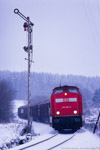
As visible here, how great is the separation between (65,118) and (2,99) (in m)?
31.6

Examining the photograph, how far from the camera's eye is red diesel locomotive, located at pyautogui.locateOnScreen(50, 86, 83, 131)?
15.3 meters

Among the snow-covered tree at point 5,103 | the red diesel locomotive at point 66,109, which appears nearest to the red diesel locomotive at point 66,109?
the red diesel locomotive at point 66,109

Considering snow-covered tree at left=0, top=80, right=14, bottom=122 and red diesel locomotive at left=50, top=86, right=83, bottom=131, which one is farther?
snow-covered tree at left=0, top=80, right=14, bottom=122

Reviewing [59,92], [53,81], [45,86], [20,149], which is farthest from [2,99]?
[53,81]

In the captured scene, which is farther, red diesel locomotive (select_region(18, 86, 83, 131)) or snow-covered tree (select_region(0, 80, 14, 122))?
snow-covered tree (select_region(0, 80, 14, 122))

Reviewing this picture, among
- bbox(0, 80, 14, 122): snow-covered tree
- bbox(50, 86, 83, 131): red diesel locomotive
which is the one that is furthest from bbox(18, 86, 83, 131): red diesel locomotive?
bbox(0, 80, 14, 122): snow-covered tree

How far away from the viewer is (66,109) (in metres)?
15.6

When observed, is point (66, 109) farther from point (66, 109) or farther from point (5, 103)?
point (5, 103)

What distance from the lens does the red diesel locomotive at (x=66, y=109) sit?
15336mm

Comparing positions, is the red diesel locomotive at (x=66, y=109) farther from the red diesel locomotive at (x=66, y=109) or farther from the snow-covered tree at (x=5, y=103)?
the snow-covered tree at (x=5, y=103)

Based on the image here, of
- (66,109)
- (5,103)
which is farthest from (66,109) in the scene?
(5,103)

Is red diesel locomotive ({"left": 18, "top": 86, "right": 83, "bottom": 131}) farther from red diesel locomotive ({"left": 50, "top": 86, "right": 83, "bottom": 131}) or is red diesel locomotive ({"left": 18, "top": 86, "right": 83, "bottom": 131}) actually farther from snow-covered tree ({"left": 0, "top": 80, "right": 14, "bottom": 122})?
snow-covered tree ({"left": 0, "top": 80, "right": 14, "bottom": 122})

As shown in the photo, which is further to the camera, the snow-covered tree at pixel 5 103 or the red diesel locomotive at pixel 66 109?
the snow-covered tree at pixel 5 103

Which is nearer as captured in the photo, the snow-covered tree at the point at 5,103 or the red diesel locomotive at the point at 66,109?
the red diesel locomotive at the point at 66,109
